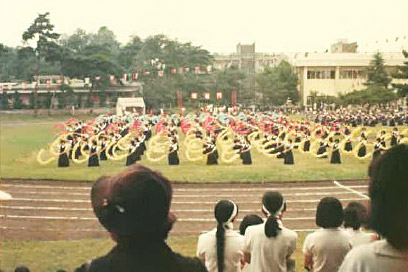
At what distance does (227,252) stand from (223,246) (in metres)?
0.04

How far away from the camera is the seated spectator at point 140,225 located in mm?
1549

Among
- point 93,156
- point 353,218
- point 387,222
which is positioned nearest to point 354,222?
point 353,218

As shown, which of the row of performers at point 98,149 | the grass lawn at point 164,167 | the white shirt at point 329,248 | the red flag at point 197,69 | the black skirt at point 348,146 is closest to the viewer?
the white shirt at point 329,248

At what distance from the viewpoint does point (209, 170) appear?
704 cm

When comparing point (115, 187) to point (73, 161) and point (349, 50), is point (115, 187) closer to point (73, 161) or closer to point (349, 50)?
point (73, 161)

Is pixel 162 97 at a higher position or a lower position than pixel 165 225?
higher

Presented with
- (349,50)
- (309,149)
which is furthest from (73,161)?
(349,50)

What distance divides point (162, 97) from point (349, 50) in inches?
88.6

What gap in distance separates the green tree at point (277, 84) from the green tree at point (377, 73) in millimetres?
825

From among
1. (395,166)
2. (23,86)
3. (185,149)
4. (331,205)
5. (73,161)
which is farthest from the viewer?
(185,149)

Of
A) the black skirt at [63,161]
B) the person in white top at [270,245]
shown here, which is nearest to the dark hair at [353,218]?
the person in white top at [270,245]

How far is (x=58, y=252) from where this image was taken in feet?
17.6

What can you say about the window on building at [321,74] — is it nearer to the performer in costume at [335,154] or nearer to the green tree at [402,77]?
the green tree at [402,77]

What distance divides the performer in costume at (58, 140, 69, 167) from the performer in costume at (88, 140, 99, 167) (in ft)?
0.84
